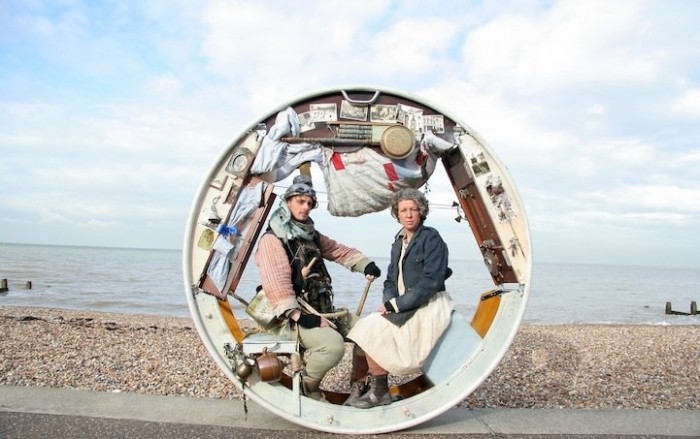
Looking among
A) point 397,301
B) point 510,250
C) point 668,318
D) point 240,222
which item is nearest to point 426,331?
point 397,301

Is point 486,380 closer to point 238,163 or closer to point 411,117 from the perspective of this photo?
point 411,117

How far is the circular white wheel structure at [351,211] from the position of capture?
4148mm

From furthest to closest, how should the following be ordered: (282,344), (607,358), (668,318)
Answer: (668,318) < (607,358) < (282,344)

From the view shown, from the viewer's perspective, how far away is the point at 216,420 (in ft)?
14.3

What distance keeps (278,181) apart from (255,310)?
0.96 meters

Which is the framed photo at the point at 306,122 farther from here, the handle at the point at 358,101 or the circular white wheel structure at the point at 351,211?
the handle at the point at 358,101

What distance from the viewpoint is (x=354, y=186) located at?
450cm

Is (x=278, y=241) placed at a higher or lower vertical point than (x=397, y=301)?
higher

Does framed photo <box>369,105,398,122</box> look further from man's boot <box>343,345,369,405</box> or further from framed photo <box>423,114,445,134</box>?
man's boot <box>343,345,369,405</box>

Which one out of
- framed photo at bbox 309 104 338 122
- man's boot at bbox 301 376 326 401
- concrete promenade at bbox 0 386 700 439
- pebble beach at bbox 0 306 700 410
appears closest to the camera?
concrete promenade at bbox 0 386 700 439

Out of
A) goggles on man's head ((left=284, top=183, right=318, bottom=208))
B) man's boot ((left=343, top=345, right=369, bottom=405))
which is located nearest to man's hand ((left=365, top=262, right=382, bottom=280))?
man's boot ((left=343, top=345, right=369, bottom=405))

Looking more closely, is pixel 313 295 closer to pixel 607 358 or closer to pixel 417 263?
pixel 417 263

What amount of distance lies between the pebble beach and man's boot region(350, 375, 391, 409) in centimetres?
140

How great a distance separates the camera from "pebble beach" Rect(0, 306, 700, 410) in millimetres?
5781
